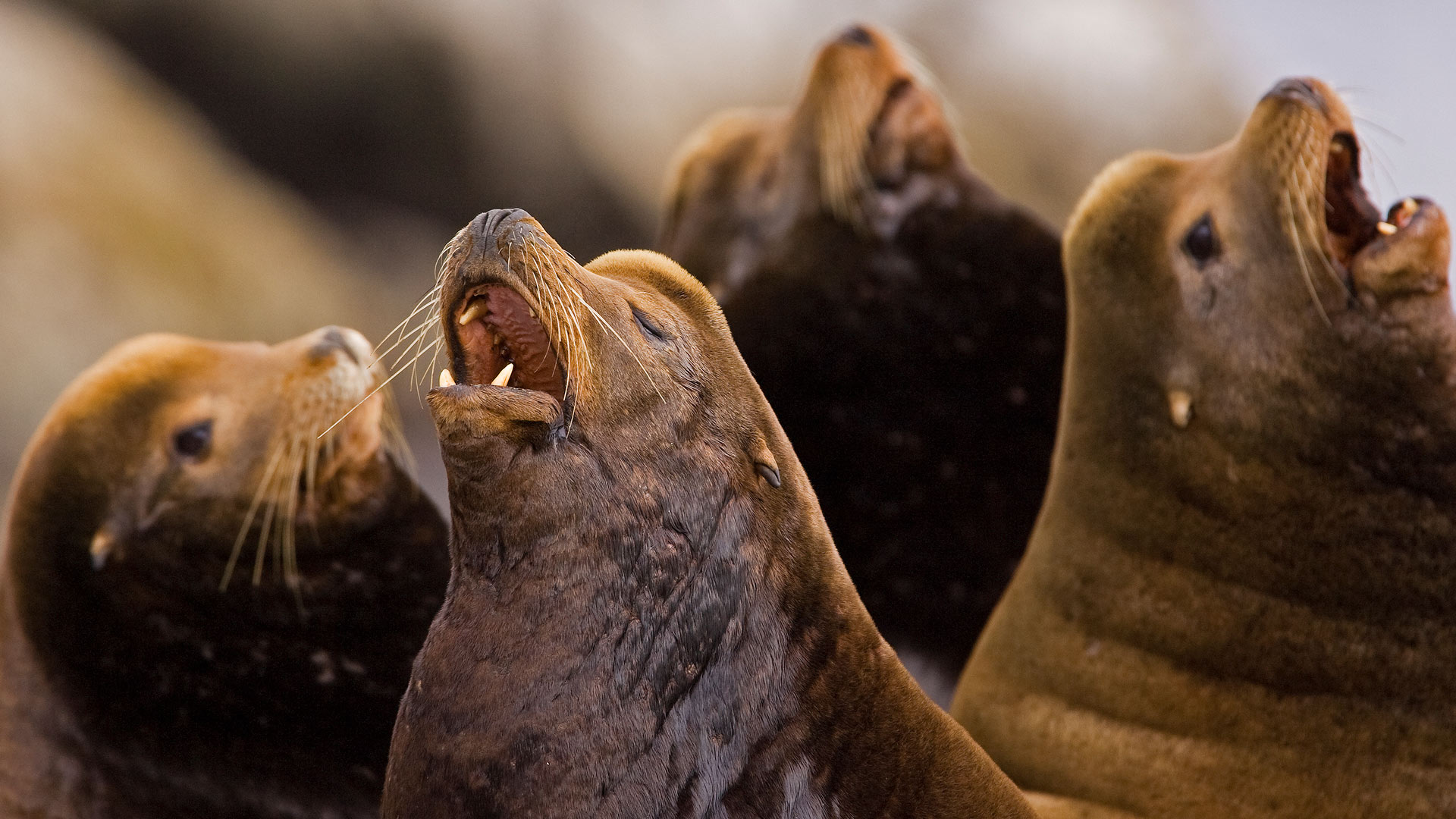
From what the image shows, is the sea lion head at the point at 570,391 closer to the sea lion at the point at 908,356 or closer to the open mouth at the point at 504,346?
the open mouth at the point at 504,346

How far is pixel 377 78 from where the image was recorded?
8.20 m

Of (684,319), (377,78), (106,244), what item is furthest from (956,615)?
(377,78)

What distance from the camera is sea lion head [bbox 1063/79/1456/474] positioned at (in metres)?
2.82

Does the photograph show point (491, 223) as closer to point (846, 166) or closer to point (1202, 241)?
point (1202, 241)

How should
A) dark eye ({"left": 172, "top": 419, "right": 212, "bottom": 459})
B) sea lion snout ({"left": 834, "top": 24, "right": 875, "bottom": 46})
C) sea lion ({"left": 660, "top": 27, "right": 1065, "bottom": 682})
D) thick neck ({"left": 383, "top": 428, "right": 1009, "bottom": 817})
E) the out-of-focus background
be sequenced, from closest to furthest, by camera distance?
thick neck ({"left": 383, "top": 428, "right": 1009, "bottom": 817}) → dark eye ({"left": 172, "top": 419, "right": 212, "bottom": 459}) → sea lion ({"left": 660, "top": 27, "right": 1065, "bottom": 682}) → sea lion snout ({"left": 834, "top": 24, "right": 875, "bottom": 46}) → the out-of-focus background

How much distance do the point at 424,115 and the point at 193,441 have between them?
5.15 meters

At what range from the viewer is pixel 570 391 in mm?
2127

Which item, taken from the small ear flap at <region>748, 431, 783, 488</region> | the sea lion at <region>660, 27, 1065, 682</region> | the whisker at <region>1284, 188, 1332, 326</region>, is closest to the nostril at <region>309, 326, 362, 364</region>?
the sea lion at <region>660, 27, 1065, 682</region>

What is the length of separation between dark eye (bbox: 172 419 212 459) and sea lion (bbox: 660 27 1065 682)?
148 cm

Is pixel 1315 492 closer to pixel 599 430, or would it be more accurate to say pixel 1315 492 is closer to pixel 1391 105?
pixel 599 430

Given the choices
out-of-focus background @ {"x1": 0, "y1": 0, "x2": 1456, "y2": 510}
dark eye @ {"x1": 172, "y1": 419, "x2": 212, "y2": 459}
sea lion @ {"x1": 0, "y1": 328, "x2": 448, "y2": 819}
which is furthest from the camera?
out-of-focus background @ {"x1": 0, "y1": 0, "x2": 1456, "y2": 510}

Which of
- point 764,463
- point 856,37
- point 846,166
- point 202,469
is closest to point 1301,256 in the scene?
point 764,463

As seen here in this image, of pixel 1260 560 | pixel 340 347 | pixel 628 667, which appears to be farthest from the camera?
pixel 340 347

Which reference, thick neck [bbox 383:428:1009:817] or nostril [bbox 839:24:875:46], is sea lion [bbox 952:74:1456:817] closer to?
thick neck [bbox 383:428:1009:817]
